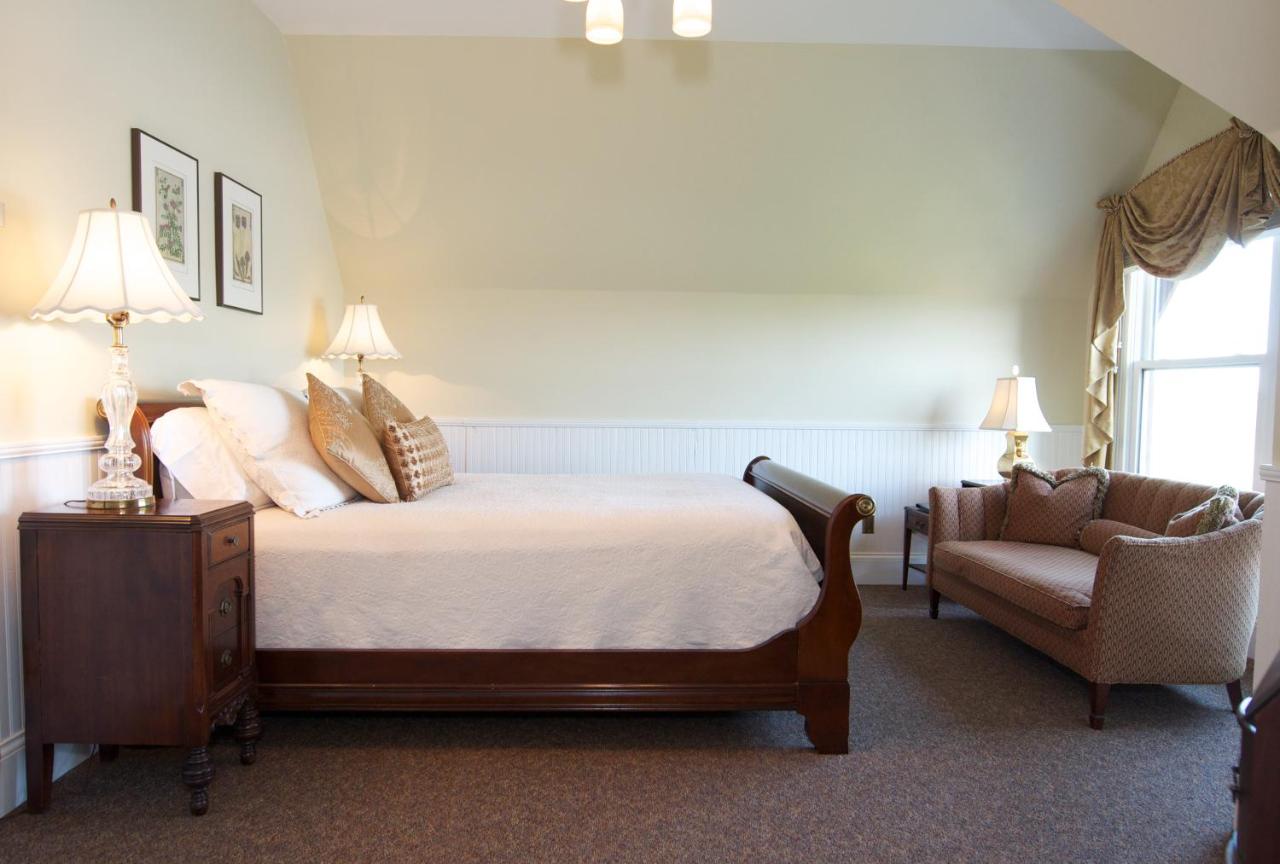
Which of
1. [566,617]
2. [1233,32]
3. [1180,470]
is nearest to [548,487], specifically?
[566,617]

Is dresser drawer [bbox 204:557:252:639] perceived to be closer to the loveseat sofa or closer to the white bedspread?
the white bedspread

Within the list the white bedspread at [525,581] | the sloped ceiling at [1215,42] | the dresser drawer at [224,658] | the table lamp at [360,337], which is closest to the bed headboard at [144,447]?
the white bedspread at [525,581]

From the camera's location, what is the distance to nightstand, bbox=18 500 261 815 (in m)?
2.00

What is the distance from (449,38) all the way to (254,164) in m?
1.04

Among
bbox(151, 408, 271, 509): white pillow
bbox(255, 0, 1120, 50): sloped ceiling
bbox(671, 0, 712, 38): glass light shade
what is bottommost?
bbox(151, 408, 271, 509): white pillow

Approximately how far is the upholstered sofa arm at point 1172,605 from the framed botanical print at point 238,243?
11.1ft

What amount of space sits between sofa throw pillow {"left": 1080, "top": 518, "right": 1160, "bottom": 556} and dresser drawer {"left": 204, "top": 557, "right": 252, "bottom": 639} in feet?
10.5

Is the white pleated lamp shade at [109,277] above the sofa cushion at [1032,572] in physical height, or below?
above

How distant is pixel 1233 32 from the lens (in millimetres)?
1804

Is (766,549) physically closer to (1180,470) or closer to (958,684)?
(958,684)

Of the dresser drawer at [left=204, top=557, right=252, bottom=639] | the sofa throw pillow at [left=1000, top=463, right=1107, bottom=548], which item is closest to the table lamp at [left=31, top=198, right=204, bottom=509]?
the dresser drawer at [left=204, top=557, right=252, bottom=639]

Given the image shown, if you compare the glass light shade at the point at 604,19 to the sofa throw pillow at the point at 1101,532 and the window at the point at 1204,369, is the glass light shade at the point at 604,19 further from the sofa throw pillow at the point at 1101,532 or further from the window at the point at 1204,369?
the window at the point at 1204,369

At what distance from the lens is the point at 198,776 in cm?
203

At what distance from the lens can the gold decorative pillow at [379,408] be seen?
2.95 metres
